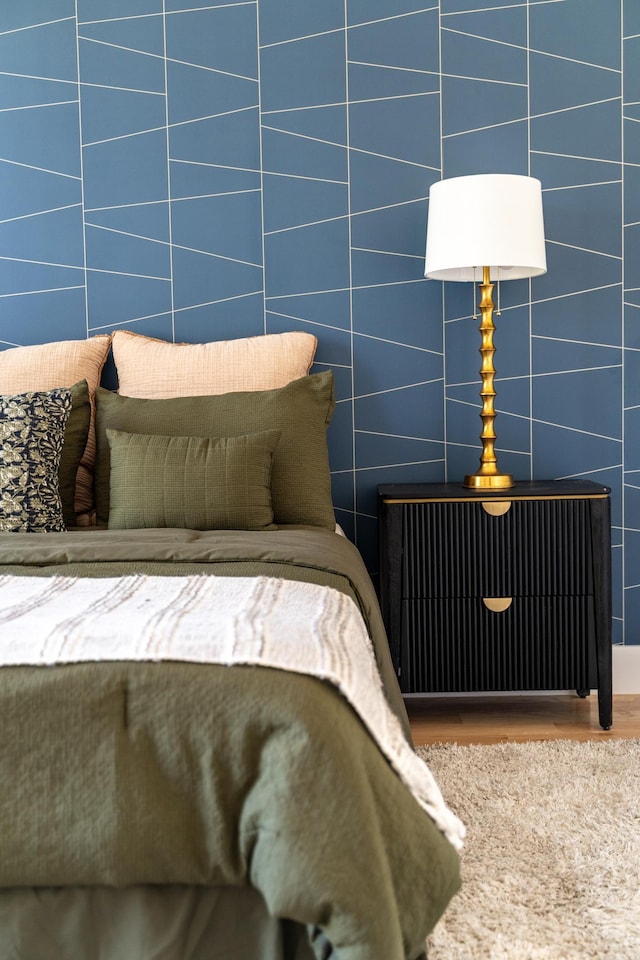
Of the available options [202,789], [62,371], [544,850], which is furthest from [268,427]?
[202,789]

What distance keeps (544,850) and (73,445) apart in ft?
5.63

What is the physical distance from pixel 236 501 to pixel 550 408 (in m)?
1.27

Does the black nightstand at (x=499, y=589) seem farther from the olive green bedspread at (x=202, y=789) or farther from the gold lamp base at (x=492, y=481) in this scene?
the olive green bedspread at (x=202, y=789)

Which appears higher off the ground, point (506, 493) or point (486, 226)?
point (486, 226)

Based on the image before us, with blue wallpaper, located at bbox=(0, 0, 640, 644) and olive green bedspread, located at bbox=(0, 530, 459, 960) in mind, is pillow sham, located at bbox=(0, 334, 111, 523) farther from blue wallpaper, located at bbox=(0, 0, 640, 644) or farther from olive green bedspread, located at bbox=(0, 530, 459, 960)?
olive green bedspread, located at bbox=(0, 530, 459, 960)

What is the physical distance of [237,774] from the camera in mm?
1161

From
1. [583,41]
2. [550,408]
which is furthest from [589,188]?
[550,408]

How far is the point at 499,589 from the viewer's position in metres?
2.70

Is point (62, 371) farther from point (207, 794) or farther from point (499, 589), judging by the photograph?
point (207, 794)

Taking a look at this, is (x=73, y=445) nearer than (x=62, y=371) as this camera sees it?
Yes

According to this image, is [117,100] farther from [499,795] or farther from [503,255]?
[499,795]

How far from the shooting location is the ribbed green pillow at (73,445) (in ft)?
8.70

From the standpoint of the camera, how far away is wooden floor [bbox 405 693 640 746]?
2658 millimetres

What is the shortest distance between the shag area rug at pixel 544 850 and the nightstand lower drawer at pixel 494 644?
0.76 ft
